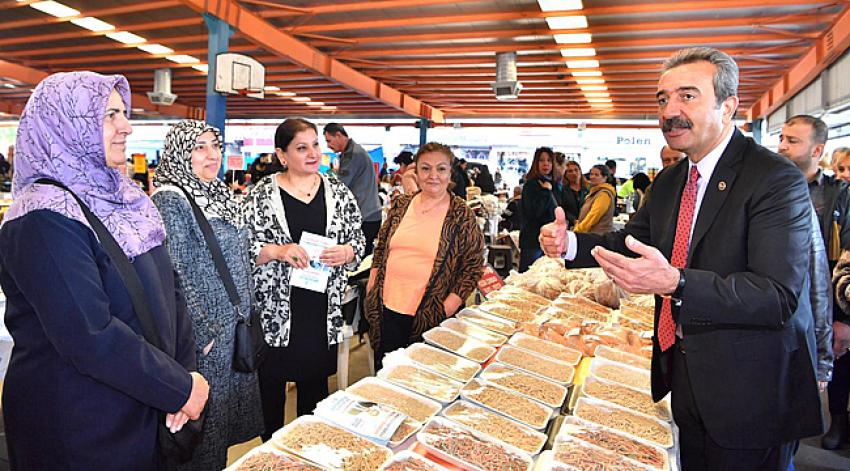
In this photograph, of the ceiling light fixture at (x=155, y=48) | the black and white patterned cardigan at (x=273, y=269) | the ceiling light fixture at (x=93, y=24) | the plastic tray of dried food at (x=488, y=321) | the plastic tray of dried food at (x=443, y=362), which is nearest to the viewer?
the plastic tray of dried food at (x=443, y=362)

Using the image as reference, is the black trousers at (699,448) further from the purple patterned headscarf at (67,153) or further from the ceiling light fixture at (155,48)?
the ceiling light fixture at (155,48)

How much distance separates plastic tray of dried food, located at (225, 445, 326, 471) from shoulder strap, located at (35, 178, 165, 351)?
427 mm

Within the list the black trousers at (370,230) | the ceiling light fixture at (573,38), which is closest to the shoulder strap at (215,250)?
the black trousers at (370,230)

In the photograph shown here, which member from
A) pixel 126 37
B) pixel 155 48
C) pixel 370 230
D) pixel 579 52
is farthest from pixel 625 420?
pixel 155 48

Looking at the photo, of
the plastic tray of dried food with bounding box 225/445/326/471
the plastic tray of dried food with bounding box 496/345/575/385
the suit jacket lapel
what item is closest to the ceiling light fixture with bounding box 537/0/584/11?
the plastic tray of dried food with bounding box 496/345/575/385

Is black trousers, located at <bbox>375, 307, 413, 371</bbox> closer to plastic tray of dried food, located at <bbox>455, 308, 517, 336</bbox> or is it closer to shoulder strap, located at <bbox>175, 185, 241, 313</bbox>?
plastic tray of dried food, located at <bbox>455, 308, 517, 336</bbox>

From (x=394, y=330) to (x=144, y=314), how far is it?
1457 millimetres

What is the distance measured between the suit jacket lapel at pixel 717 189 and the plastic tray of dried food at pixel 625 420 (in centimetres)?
48

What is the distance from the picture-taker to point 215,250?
205cm

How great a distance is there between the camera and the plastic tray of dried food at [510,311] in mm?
2537

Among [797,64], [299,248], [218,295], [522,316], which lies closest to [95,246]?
[218,295]

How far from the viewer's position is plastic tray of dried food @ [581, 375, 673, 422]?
165 cm

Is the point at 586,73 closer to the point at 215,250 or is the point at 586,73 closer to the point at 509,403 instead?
the point at 215,250

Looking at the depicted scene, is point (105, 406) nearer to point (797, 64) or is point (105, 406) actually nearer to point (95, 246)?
point (95, 246)
